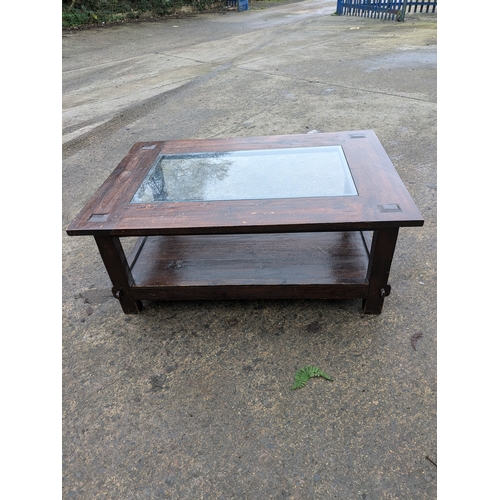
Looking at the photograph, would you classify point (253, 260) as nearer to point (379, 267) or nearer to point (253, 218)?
point (253, 218)

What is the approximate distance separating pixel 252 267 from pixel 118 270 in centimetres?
59

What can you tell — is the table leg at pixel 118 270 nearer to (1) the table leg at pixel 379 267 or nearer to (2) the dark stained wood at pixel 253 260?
(2) the dark stained wood at pixel 253 260

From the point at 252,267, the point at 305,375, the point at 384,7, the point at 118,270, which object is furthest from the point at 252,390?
the point at 384,7

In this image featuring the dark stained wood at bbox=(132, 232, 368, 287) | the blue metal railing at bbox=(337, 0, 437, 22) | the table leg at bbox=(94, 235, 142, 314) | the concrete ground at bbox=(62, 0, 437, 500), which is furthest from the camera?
the blue metal railing at bbox=(337, 0, 437, 22)

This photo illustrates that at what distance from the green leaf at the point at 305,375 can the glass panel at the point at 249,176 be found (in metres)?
0.68

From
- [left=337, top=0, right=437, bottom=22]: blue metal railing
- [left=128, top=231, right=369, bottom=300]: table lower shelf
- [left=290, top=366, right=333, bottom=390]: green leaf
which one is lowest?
[left=290, top=366, right=333, bottom=390]: green leaf

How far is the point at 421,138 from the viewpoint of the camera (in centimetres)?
320

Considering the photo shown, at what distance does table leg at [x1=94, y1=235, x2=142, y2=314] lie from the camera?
1576mm

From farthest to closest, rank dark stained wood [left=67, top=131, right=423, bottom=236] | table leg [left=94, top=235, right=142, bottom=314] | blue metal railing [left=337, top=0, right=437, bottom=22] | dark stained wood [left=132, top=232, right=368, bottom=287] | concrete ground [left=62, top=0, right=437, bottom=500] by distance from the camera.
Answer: blue metal railing [left=337, top=0, right=437, bottom=22] → dark stained wood [left=132, top=232, right=368, bottom=287] → table leg [left=94, top=235, right=142, bottom=314] → dark stained wood [left=67, top=131, right=423, bottom=236] → concrete ground [left=62, top=0, right=437, bottom=500]

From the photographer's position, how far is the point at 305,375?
1.49 meters

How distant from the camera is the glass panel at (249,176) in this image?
1628 mm

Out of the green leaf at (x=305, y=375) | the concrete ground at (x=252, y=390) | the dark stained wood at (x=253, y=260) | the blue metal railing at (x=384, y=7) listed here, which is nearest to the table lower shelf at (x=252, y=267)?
the dark stained wood at (x=253, y=260)

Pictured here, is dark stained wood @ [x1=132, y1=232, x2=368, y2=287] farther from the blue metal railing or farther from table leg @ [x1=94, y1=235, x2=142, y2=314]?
the blue metal railing

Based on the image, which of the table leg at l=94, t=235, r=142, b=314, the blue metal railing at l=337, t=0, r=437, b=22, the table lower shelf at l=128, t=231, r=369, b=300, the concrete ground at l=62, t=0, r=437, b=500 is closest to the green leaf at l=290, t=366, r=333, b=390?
the concrete ground at l=62, t=0, r=437, b=500
